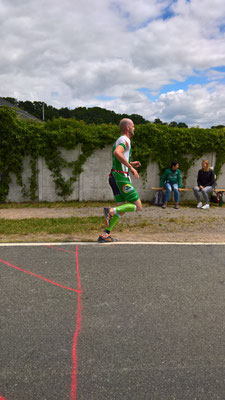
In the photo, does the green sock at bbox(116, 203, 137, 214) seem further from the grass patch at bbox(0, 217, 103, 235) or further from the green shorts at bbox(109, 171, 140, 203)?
the grass patch at bbox(0, 217, 103, 235)

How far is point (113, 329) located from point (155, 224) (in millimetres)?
4781

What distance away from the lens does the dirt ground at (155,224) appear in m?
5.85

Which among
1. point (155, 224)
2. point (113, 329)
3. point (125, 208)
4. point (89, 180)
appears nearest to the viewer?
point (113, 329)

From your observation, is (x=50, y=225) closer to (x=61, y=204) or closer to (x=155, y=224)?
(x=155, y=224)

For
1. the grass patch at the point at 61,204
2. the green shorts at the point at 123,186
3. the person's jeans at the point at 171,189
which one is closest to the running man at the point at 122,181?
the green shorts at the point at 123,186

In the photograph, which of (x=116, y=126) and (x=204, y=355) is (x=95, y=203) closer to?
(x=116, y=126)

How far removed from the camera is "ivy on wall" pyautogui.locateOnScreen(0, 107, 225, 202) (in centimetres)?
996

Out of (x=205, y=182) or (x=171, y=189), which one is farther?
(x=205, y=182)

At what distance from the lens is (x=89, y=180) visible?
35.2 ft

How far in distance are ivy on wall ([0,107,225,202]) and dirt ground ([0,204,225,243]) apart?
1455mm

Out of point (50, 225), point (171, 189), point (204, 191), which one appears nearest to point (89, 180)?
point (171, 189)

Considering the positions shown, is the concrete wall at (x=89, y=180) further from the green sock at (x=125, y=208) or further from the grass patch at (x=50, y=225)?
the green sock at (x=125, y=208)

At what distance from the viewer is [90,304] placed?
316cm

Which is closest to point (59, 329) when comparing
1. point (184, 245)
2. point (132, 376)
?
point (132, 376)
